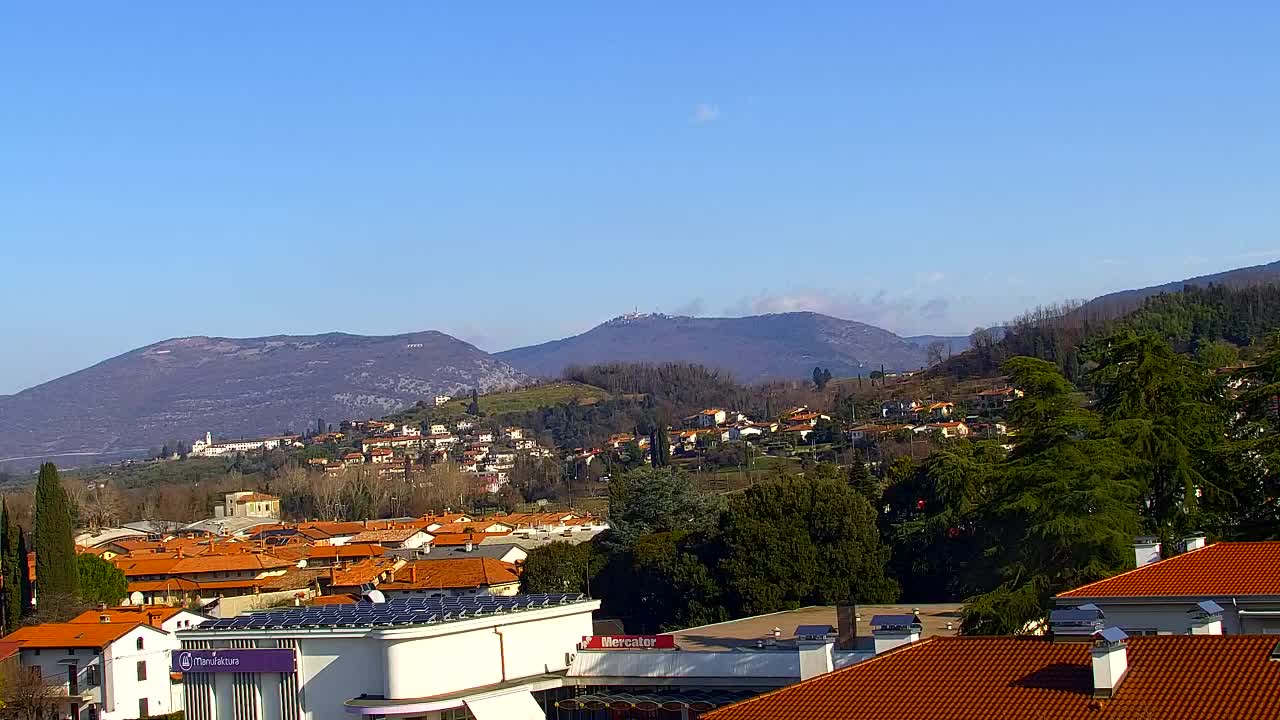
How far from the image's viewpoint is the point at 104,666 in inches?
1703

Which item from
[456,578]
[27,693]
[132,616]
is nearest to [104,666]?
[27,693]

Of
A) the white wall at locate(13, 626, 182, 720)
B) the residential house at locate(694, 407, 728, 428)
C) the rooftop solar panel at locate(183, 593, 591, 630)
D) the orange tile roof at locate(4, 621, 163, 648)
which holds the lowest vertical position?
the white wall at locate(13, 626, 182, 720)

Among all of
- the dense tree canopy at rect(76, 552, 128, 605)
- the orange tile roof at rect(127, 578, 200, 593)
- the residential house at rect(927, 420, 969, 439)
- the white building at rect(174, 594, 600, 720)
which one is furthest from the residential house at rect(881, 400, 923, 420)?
the white building at rect(174, 594, 600, 720)

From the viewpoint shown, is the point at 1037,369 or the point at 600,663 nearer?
the point at 600,663

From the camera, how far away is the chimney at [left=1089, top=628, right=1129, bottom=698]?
13.4 meters

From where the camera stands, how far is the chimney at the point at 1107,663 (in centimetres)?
1341

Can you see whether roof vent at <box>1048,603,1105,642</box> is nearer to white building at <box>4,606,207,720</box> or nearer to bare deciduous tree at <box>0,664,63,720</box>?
bare deciduous tree at <box>0,664,63,720</box>

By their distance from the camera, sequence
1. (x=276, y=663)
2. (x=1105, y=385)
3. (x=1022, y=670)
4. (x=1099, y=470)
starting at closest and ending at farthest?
(x=1022, y=670) < (x=276, y=663) < (x=1099, y=470) < (x=1105, y=385)

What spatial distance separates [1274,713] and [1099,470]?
17.5 metres

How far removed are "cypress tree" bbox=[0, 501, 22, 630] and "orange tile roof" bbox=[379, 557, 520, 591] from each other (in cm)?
1341

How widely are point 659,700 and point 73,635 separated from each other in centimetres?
2460

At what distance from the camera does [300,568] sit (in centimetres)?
7531

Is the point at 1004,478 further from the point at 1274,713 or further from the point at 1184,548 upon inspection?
the point at 1274,713

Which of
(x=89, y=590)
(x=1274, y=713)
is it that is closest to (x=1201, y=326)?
(x=89, y=590)
